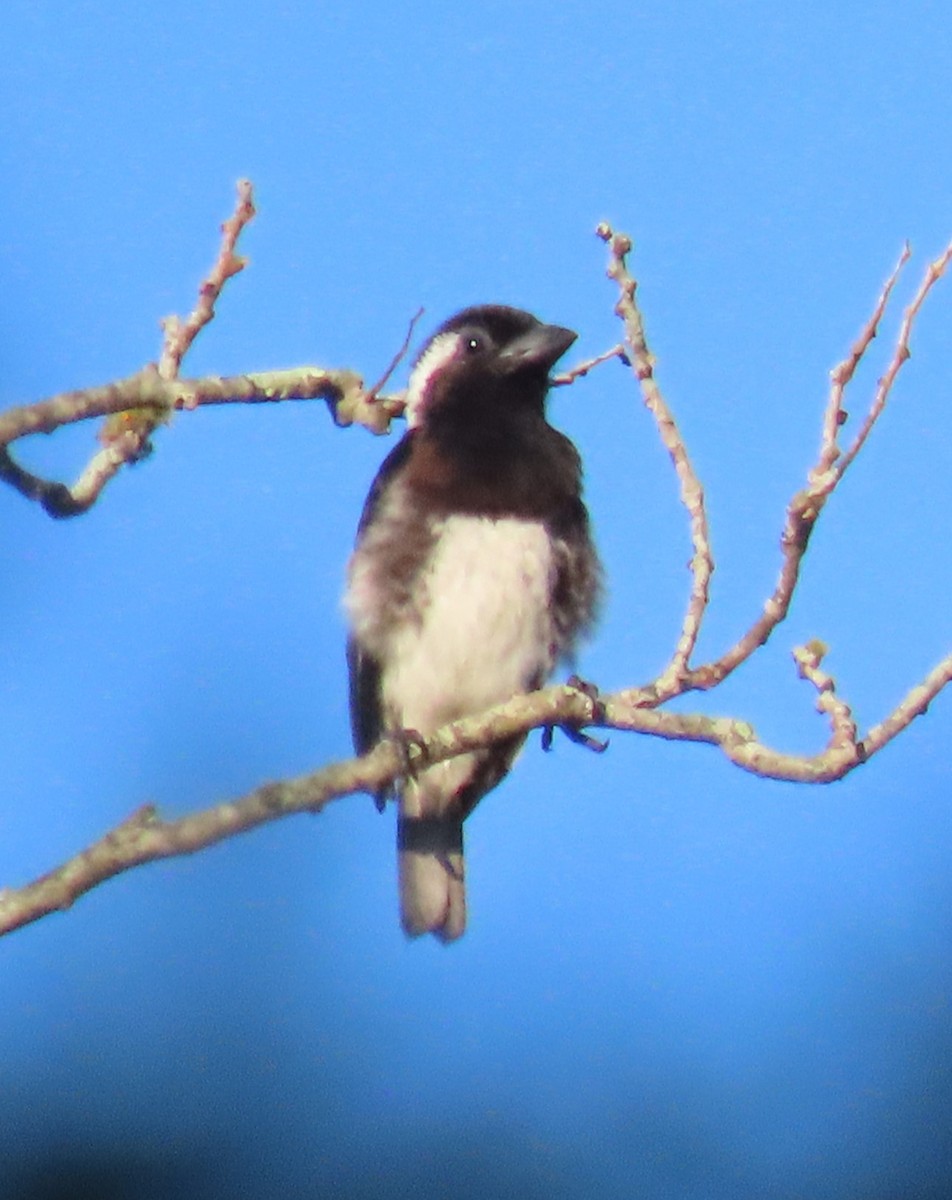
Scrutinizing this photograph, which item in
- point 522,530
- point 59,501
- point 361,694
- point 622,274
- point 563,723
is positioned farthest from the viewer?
point 361,694

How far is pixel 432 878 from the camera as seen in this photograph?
5043mm

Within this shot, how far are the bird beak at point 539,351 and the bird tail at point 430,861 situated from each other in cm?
110

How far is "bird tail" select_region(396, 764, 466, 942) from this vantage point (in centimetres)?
500

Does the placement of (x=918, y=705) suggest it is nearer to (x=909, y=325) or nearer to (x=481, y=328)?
(x=909, y=325)

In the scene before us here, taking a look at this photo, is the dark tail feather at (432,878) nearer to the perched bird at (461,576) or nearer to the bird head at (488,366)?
the perched bird at (461,576)

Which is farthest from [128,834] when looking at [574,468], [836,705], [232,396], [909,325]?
[574,468]

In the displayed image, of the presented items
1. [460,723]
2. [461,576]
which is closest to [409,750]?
[460,723]

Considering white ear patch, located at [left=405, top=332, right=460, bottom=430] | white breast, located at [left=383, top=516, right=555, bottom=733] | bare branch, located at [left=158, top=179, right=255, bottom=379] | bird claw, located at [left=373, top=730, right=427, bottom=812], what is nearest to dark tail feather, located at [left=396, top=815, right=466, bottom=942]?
white breast, located at [left=383, top=516, right=555, bottom=733]

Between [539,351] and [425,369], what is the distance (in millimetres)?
366

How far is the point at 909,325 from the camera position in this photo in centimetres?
310

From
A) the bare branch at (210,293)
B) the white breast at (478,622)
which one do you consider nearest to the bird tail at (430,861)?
the white breast at (478,622)

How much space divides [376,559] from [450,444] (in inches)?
15.1

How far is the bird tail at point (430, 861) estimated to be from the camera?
5.00m

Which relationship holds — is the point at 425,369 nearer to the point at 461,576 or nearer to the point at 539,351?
the point at 539,351
